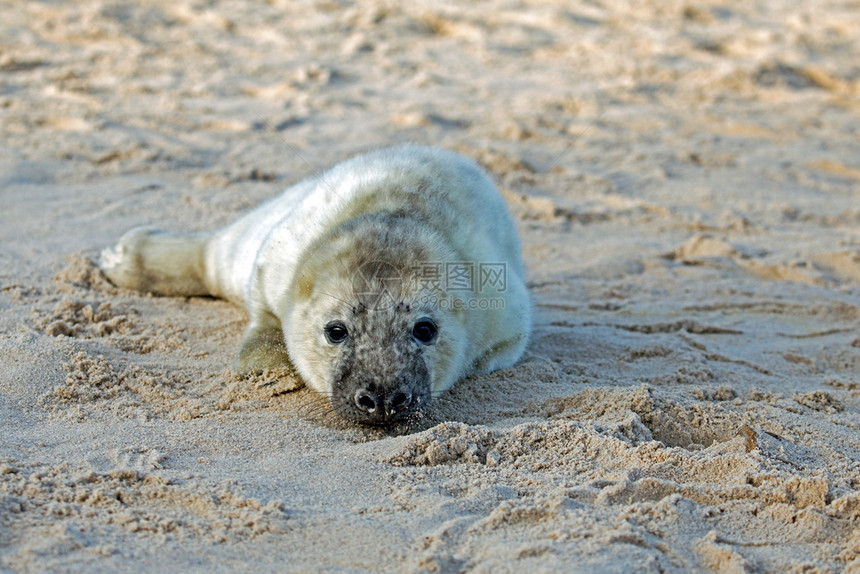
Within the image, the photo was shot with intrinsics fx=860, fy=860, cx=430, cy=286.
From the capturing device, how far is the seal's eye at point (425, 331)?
3.03 meters

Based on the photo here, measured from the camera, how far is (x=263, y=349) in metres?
3.36

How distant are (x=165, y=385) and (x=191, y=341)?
1.58 feet

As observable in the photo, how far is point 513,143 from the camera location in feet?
22.1

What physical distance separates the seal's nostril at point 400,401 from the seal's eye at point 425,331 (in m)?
0.24

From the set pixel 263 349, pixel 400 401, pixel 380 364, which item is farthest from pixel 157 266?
pixel 400 401

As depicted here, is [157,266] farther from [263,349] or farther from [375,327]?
[375,327]

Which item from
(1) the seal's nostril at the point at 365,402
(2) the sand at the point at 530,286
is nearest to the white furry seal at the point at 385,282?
(1) the seal's nostril at the point at 365,402

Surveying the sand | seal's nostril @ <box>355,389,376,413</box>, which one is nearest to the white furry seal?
seal's nostril @ <box>355,389,376,413</box>

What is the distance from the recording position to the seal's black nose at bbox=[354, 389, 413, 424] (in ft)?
9.35

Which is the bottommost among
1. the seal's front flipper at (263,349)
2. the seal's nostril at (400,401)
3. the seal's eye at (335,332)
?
the seal's front flipper at (263,349)

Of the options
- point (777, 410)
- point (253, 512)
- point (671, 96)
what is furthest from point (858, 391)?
point (671, 96)

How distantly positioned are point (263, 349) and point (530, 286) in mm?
1769

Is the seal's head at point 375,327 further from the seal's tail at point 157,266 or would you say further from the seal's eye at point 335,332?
the seal's tail at point 157,266

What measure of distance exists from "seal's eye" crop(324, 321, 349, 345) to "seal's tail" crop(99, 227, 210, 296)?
138cm
